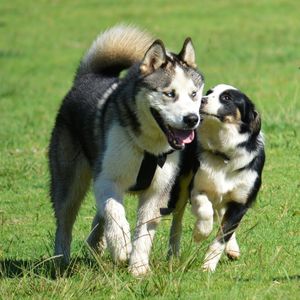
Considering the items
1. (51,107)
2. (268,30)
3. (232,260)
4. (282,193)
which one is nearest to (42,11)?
(268,30)

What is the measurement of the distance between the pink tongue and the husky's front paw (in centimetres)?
86

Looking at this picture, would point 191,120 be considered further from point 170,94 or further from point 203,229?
point 203,229

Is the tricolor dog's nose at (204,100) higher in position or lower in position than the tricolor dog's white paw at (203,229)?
higher

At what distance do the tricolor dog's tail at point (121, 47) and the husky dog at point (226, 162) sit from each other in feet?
3.17

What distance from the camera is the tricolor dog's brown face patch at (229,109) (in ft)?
23.5

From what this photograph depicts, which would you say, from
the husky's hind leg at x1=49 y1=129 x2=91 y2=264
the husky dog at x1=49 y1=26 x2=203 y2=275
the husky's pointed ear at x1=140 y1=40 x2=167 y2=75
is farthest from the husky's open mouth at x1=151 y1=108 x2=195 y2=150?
the husky's hind leg at x1=49 y1=129 x2=91 y2=264

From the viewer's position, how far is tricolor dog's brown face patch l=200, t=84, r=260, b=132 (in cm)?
716

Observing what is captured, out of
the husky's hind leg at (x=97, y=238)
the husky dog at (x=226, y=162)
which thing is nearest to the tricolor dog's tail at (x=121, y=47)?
the husky dog at (x=226, y=162)

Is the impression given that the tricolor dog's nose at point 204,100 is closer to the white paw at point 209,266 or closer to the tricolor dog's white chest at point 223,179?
the tricolor dog's white chest at point 223,179

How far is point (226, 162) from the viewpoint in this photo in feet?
23.6

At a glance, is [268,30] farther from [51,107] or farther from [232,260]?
[232,260]

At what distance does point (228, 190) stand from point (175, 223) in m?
0.53

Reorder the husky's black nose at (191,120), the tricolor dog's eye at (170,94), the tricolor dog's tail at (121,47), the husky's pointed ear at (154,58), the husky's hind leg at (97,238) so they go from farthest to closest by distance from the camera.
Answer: the tricolor dog's tail at (121,47) < the husky's hind leg at (97,238) < the husky's pointed ear at (154,58) < the tricolor dog's eye at (170,94) < the husky's black nose at (191,120)

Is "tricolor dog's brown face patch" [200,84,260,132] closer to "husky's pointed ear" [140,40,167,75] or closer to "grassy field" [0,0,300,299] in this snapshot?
"husky's pointed ear" [140,40,167,75]
